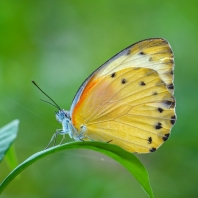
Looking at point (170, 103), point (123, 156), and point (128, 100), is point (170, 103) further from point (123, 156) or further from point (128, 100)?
point (123, 156)

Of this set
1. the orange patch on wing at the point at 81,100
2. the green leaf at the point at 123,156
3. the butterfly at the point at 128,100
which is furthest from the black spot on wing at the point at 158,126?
the green leaf at the point at 123,156

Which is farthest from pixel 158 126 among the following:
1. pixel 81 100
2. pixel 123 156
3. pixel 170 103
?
pixel 123 156

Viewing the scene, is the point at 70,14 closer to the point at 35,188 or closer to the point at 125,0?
the point at 125,0

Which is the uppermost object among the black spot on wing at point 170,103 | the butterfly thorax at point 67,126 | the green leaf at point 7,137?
the green leaf at point 7,137

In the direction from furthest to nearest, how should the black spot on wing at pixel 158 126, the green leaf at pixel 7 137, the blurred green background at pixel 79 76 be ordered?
the blurred green background at pixel 79 76
the black spot on wing at pixel 158 126
the green leaf at pixel 7 137

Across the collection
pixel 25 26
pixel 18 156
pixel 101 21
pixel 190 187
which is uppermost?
pixel 25 26

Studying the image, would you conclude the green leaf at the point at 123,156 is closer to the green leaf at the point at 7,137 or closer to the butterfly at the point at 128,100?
the green leaf at the point at 7,137

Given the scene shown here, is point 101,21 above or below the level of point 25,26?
below

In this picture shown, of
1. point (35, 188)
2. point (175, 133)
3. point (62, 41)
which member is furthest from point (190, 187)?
point (62, 41)
